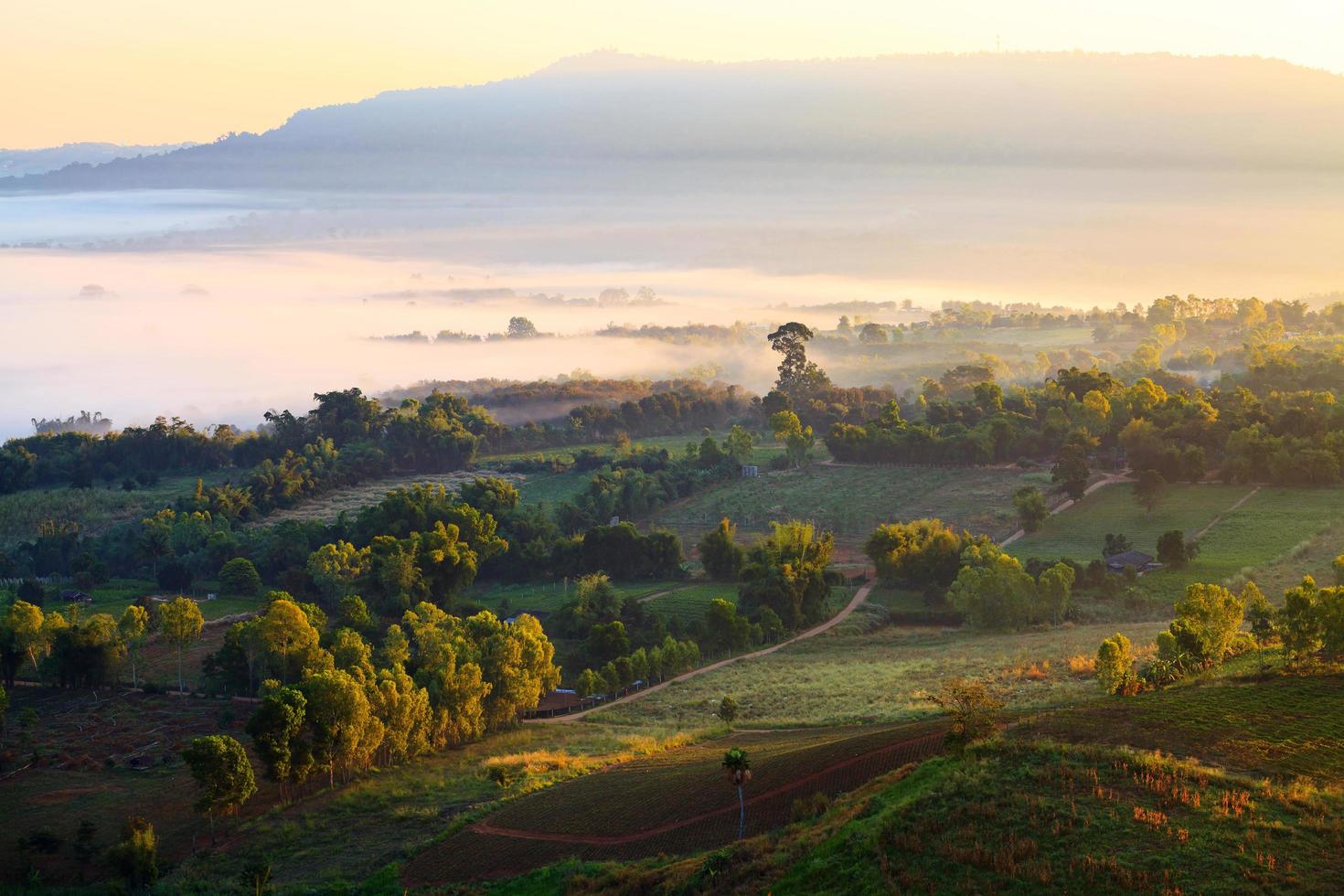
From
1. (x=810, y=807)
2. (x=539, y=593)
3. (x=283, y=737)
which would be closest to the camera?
(x=810, y=807)

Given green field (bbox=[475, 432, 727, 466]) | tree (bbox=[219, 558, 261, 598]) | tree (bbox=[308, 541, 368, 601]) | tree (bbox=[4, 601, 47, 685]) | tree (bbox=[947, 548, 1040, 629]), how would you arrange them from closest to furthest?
tree (bbox=[4, 601, 47, 685]), tree (bbox=[947, 548, 1040, 629]), tree (bbox=[308, 541, 368, 601]), tree (bbox=[219, 558, 261, 598]), green field (bbox=[475, 432, 727, 466])

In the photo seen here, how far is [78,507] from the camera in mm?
56406

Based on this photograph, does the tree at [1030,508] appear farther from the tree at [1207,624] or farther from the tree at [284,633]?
the tree at [284,633]

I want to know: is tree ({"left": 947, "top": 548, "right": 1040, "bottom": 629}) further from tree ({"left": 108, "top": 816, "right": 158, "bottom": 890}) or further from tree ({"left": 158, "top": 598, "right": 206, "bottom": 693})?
tree ({"left": 108, "top": 816, "right": 158, "bottom": 890})

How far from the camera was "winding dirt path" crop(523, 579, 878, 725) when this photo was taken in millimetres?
33312

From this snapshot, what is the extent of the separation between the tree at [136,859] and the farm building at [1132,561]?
29.5 meters

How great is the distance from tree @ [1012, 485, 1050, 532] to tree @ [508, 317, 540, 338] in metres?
92.1

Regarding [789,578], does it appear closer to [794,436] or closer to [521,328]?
[794,436]

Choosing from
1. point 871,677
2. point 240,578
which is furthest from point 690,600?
point 240,578

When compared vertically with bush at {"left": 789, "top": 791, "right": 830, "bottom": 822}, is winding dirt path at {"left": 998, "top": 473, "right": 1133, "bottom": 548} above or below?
below

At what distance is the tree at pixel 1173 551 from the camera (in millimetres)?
41875

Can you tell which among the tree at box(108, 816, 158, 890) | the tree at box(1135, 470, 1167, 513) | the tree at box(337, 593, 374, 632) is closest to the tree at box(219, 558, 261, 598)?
the tree at box(337, 593, 374, 632)

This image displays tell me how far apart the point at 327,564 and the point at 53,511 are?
1932 centimetres

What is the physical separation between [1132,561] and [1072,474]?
7.68 metres
